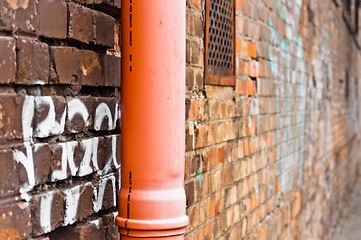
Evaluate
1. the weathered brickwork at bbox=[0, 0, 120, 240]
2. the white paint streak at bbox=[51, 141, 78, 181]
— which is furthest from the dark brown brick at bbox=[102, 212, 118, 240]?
the white paint streak at bbox=[51, 141, 78, 181]

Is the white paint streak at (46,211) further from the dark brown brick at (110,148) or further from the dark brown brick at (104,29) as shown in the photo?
the dark brown brick at (104,29)

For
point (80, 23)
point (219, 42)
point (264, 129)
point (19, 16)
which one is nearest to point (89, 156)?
point (80, 23)

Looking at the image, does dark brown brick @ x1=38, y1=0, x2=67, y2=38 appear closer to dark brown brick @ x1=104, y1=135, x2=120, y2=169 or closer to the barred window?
dark brown brick @ x1=104, y1=135, x2=120, y2=169

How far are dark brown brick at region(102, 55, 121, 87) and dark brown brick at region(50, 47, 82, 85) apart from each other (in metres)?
0.17

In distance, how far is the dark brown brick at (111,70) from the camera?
189 centimetres

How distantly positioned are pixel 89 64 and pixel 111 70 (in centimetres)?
15

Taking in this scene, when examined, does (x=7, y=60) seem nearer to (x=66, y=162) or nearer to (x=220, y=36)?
(x=66, y=162)

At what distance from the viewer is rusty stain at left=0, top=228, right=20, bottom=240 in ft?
4.53

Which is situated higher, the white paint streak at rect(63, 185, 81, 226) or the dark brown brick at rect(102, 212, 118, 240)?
the white paint streak at rect(63, 185, 81, 226)

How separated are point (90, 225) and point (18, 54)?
579 millimetres

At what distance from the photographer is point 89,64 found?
5.85 feet

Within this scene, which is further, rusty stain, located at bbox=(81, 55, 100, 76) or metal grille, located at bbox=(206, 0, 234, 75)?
metal grille, located at bbox=(206, 0, 234, 75)

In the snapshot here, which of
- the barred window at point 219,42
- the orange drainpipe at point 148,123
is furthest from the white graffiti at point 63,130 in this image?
the barred window at point 219,42

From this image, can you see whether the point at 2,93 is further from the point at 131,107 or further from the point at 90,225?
the point at 90,225
